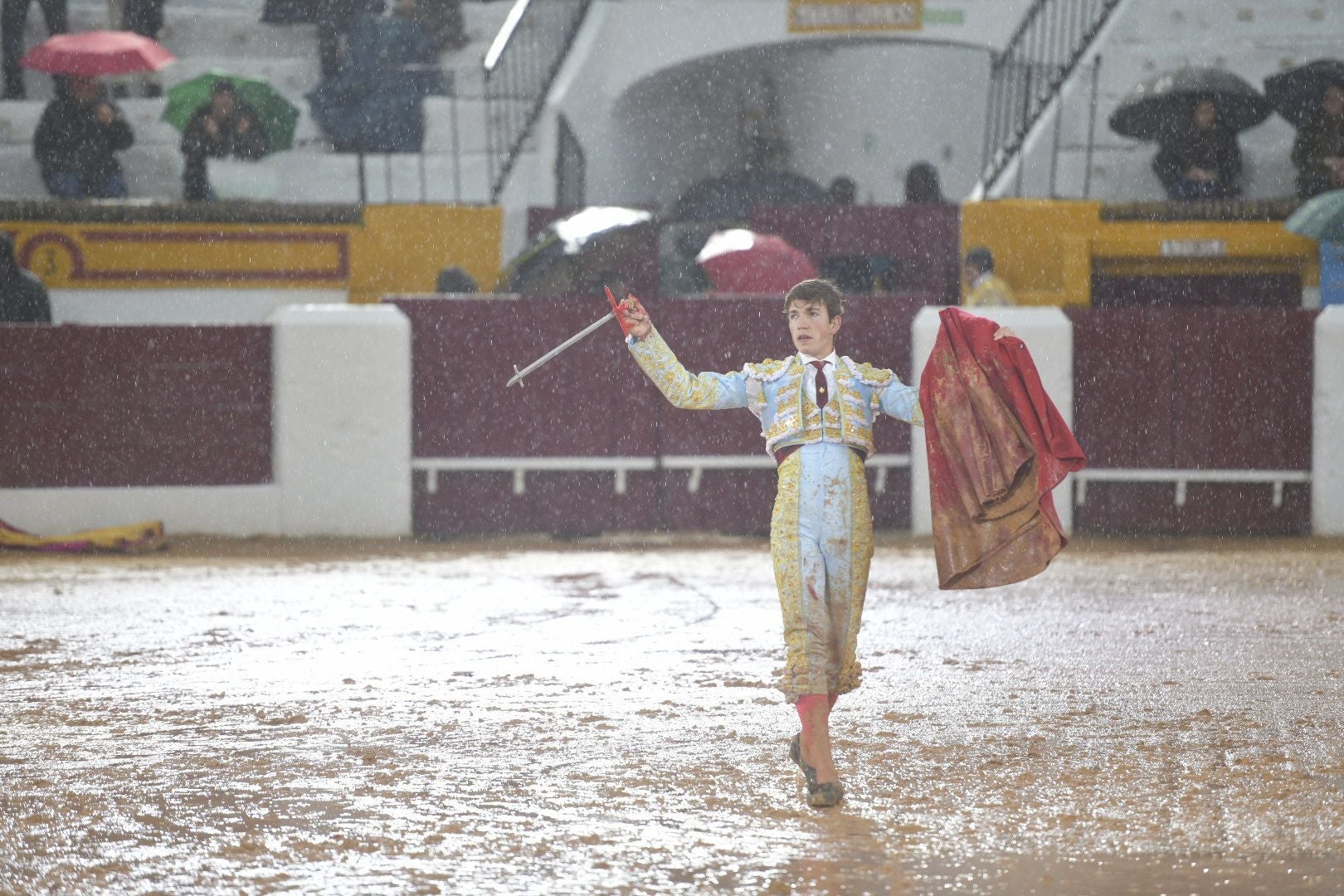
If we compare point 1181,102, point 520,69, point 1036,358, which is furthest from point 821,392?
point 520,69

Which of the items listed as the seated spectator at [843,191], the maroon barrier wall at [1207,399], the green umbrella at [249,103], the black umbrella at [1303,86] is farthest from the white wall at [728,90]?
the maroon barrier wall at [1207,399]

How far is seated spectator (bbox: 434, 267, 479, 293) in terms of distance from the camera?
1205 cm

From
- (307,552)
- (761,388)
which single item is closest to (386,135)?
(307,552)

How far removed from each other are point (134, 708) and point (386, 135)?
29.6ft

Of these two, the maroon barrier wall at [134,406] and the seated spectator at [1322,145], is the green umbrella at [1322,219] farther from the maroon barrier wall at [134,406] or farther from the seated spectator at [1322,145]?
the maroon barrier wall at [134,406]

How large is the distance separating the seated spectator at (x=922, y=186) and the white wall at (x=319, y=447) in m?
5.10

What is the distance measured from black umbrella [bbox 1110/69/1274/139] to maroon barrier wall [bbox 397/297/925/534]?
9.22 ft

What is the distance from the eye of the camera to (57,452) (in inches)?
420

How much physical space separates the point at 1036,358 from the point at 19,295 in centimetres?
578

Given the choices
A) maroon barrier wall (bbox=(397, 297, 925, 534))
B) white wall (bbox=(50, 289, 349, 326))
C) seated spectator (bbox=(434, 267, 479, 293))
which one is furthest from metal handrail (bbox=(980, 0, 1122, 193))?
white wall (bbox=(50, 289, 349, 326))

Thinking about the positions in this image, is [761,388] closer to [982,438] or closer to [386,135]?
[982,438]

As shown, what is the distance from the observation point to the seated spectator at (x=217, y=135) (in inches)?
502

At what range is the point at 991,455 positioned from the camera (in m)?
4.35

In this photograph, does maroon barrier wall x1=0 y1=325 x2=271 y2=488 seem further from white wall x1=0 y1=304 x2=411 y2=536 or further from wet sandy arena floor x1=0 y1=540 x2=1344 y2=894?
wet sandy arena floor x1=0 y1=540 x2=1344 y2=894
